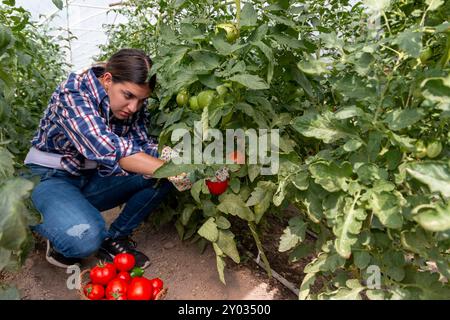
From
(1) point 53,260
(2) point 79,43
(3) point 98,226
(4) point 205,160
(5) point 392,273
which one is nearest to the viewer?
(5) point 392,273

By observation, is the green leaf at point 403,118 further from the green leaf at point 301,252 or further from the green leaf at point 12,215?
the green leaf at point 12,215

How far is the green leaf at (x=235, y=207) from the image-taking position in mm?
1289

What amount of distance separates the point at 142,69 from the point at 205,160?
1.81 feet

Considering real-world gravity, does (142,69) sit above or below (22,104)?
above

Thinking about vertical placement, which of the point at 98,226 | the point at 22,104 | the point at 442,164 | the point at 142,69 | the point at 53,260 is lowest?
the point at 53,260

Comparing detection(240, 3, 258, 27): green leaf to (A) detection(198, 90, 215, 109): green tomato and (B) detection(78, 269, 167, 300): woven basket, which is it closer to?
(A) detection(198, 90, 215, 109): green tomato

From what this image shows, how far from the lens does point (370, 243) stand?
3.19 ft

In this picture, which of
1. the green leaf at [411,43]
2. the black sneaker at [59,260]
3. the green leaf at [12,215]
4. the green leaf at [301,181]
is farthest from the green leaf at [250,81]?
the black sneaker at [59,260]

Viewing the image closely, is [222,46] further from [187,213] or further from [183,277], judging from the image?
[183,277]

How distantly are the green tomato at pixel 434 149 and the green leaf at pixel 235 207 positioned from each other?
60 centimetres

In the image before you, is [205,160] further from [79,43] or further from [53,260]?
[79,43]

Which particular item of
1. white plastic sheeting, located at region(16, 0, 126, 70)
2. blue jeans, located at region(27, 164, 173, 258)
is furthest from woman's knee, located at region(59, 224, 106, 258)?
white plastic sheeting, located at region(16, 0, 126, 70)

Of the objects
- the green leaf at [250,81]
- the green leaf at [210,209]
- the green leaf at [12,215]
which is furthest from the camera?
the green leaf at [210,209]
